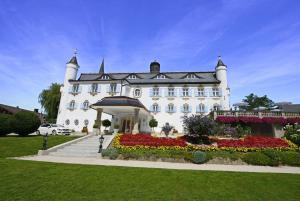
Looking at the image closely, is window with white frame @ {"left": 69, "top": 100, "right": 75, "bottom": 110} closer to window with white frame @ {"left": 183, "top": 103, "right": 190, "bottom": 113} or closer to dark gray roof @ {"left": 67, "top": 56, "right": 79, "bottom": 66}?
dark gray roof @ {"left": 67, "top": 56, "right": 79, "bottom": 66}

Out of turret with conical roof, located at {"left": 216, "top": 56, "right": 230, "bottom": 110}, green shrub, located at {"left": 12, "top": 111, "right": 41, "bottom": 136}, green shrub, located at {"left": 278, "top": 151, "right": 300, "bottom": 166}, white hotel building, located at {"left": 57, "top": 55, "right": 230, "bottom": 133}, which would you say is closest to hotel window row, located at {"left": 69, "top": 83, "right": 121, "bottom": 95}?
white hotel building, located at {"left": 57, "top": 55, "right": 230, "bottom": 133}

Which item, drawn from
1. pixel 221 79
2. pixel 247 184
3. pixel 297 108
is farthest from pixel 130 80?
pixel 297 108

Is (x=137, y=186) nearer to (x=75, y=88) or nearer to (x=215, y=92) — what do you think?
(x=215, y=92)

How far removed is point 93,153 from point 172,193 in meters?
10.1

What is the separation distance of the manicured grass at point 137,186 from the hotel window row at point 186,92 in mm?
24046

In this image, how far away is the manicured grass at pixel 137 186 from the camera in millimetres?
5125

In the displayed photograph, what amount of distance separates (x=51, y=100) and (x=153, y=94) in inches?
995

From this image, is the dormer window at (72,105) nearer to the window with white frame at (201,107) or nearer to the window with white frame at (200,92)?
the window with white frame at (201,107)

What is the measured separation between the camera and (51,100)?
135ft

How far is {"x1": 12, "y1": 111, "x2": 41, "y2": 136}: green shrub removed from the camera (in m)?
19.4

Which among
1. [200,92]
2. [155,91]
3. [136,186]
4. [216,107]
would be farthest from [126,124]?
[136,186]

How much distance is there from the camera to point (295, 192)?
19.2 feet

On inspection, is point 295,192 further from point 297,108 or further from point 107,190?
point 297,108

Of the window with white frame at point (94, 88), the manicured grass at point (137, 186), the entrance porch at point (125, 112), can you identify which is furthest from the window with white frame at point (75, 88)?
the manicured grass at point (137, 186)
